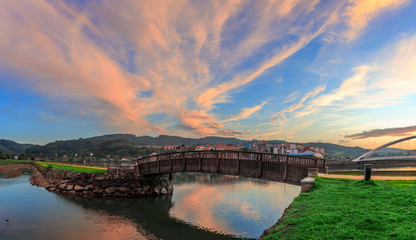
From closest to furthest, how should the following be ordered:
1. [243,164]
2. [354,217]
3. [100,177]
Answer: [354,217]
[243,164]
[100,177]

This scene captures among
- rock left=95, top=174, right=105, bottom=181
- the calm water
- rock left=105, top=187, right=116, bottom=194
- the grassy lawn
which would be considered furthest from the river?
the grassy lawn

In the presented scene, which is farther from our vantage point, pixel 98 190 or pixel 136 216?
pixel 98 190

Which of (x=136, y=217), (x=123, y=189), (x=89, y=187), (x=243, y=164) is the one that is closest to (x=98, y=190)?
(x=89, y=187)

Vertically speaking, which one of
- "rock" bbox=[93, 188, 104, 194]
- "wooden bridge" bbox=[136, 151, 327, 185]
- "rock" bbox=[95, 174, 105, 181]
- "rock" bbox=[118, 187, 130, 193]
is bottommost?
"rock" bbox=[93, 188, 104, 194]

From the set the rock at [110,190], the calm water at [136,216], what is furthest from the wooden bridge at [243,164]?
the rock at [110,190]

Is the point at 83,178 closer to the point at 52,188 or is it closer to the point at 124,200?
the point at 52,188

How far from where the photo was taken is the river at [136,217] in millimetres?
19281

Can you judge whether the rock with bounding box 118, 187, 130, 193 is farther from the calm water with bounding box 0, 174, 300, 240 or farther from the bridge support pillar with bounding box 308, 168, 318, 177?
the bridge support pillar with bounding box 308, 168, 318, 177

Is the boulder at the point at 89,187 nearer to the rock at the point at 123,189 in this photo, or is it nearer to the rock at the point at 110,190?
the rock at the point at 110,190

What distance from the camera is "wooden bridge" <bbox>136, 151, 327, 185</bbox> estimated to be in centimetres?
2025

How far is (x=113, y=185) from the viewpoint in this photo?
118ft

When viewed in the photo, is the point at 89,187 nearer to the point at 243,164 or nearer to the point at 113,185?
the point at 113,185

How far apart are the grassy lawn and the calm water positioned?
10.2 metres

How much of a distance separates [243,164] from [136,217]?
1306 centimetres
